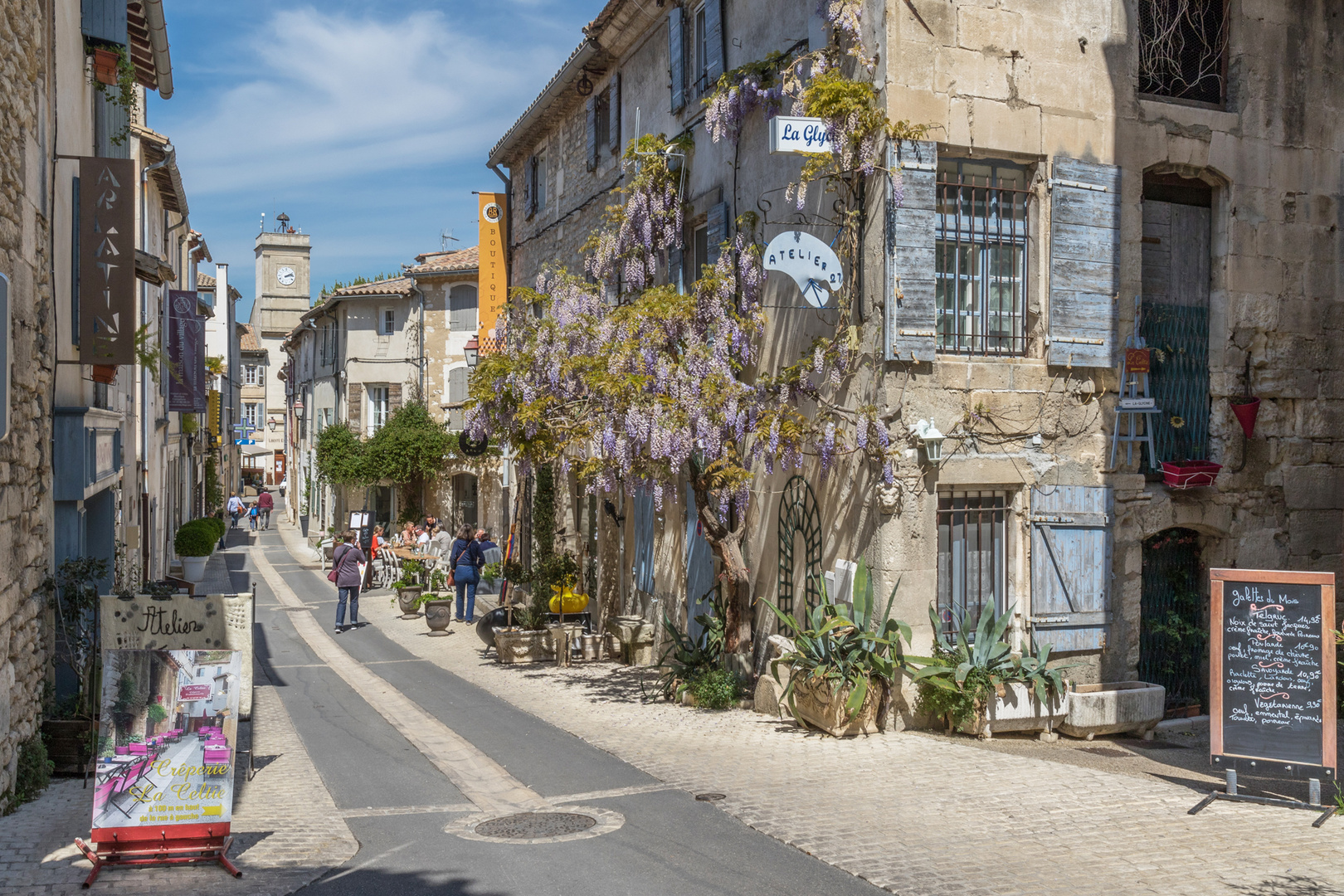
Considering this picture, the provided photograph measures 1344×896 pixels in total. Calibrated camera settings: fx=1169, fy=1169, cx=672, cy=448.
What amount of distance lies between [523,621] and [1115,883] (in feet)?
33.3

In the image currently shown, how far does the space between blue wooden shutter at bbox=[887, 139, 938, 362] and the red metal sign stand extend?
639 cm

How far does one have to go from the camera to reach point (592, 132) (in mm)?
17406

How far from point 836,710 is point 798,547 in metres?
2.14

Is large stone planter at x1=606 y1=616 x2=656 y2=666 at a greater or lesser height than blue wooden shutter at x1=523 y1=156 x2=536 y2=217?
lesser

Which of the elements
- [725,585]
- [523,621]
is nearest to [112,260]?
[725,585]

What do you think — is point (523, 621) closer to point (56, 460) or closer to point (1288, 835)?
point (56, 460)

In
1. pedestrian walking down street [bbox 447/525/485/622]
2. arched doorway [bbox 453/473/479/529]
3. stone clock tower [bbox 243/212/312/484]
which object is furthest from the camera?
stone clock tower [bbox 243/212/312/484]

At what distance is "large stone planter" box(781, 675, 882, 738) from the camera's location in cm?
973

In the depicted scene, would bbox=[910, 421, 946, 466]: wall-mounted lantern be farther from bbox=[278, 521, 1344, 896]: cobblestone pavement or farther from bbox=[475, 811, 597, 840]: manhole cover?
bbox=[475, 811, 597, 840]: manhole cover

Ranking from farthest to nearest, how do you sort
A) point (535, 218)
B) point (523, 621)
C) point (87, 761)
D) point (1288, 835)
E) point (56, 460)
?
point (535, 218), point (523, 621), point (56, 460), point (87, 761), point (1288, 835)

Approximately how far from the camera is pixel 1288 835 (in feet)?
23.0

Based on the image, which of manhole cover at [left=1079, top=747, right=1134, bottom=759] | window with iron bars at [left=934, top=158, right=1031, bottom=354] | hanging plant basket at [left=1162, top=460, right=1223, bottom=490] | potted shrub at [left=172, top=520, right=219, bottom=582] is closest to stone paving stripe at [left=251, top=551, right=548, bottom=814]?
manhole cover at [left=1079, top=747, right=1134, bottom=759]

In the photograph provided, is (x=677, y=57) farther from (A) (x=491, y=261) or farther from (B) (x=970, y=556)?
(A) (x=491, y=261)

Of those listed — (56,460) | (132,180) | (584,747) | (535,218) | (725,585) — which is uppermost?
(535,218)
